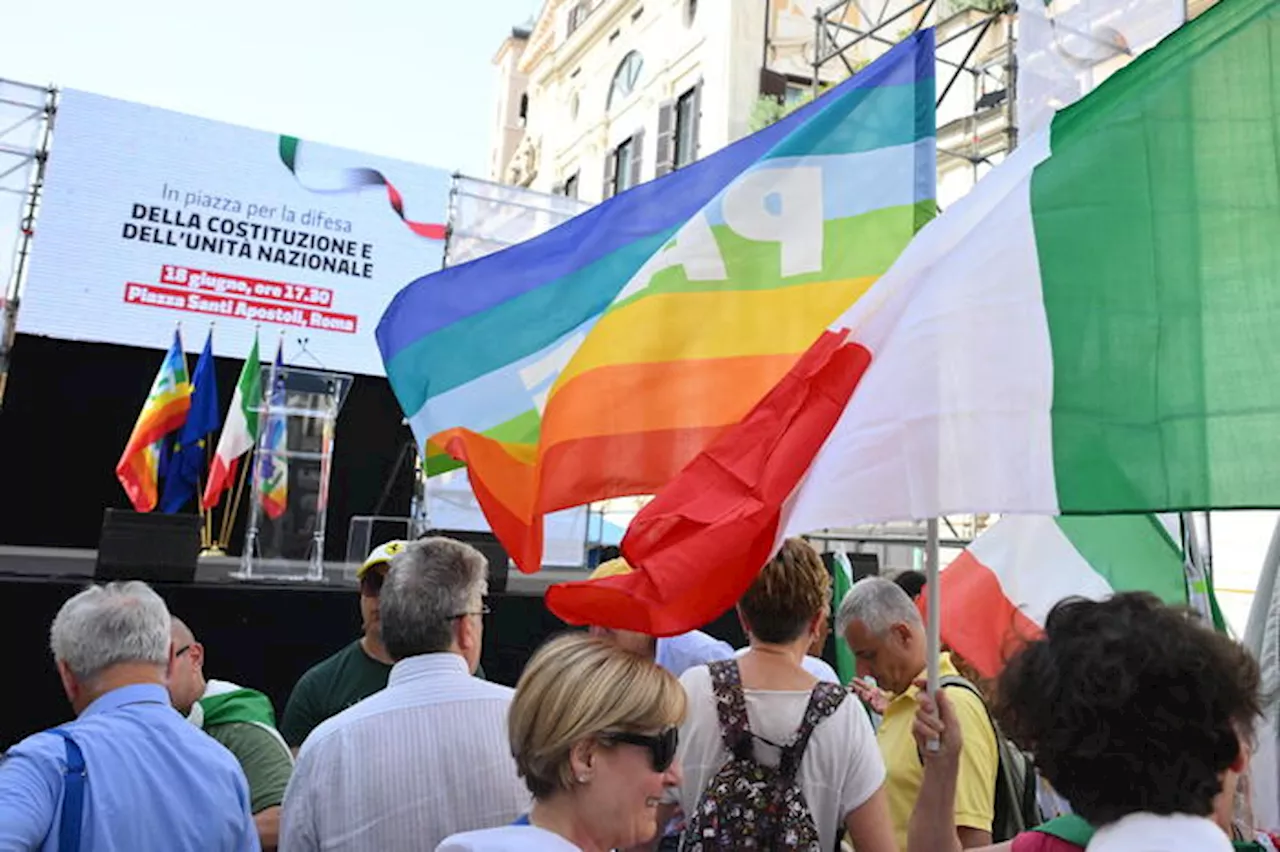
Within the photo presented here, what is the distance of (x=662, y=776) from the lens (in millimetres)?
1722

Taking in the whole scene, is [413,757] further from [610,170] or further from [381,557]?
[610,170]

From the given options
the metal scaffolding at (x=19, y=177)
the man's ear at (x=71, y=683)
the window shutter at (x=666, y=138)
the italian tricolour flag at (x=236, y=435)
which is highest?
the window shutter at (x=666, y=138)

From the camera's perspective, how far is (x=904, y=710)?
287cm

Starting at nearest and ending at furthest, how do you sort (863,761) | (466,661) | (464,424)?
1. (863,761)
2. (466,661)
3. (464,424)

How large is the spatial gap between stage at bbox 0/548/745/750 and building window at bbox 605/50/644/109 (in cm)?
1862

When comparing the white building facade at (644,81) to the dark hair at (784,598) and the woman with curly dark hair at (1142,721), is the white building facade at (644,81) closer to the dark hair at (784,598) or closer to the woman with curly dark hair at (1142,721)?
the dark hair at (784,598)

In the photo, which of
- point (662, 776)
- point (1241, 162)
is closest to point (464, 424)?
point (662, 776)

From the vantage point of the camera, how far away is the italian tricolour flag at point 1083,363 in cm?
188

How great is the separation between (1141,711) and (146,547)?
6475 millimetres

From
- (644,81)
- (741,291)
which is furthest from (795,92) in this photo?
(741,291)

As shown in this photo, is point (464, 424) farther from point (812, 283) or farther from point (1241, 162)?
point (1241, 162)

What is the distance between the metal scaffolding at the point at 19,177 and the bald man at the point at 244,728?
1073cm

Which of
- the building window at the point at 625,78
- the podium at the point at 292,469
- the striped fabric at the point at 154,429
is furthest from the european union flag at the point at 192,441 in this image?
the building window at the point at 625,78

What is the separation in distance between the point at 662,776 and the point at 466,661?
3.01 feet
